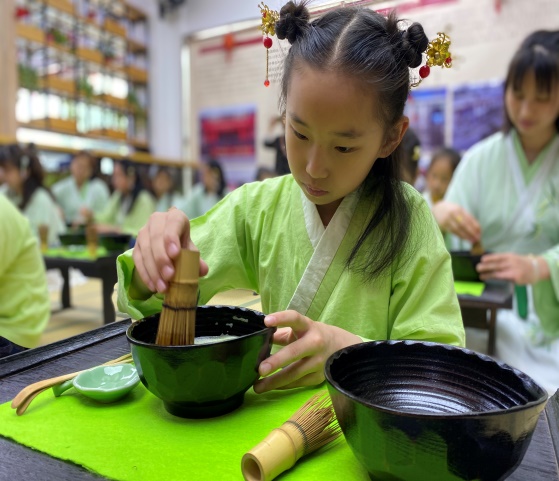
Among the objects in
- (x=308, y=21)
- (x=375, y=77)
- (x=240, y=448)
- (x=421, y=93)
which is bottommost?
(x=240, y=448)

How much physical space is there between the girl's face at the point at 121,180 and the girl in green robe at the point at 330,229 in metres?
4.83

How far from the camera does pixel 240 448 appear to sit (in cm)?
56

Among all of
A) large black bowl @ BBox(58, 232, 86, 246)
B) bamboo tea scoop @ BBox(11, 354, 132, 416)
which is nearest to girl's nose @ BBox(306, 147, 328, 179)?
bamboo tea scoop @ BBox(11, 354, 132, 416)

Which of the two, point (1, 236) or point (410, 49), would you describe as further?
point (1, 236)

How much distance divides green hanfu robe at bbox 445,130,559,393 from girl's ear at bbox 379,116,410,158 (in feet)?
3.43

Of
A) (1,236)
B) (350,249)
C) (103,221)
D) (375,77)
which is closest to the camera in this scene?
(375,77)

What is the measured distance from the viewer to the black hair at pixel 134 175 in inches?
218

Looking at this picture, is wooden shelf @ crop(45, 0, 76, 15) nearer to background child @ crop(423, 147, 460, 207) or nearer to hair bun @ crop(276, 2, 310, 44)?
background child @ crop(423, 147, 460, 207)

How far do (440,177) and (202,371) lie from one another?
2.97 metres

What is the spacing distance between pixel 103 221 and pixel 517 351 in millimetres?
4552

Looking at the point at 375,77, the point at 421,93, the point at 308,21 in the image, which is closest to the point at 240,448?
the point at 375,77

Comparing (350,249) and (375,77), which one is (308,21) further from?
(350,249)

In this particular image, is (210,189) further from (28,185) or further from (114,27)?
(114,27)

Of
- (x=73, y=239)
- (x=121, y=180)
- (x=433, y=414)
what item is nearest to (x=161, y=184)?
(x=121, y=180)
